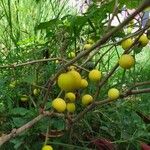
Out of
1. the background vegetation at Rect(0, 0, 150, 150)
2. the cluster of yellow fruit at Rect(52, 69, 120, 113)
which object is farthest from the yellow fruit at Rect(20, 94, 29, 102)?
the cluster of yellow fruit at Rect(52, 69, 120, 113)

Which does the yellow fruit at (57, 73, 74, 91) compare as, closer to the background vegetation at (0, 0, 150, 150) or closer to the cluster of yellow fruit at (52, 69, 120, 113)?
the cluster of yellow fruit at (52, 69, 120, 113)

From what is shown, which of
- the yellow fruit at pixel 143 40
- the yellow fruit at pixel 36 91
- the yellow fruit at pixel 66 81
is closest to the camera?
the yellow fruit at pixel 66 81

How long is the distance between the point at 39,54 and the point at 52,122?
0.46 meters

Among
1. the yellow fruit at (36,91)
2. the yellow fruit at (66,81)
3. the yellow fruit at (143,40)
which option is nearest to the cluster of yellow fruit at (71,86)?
the yellow fruit at (66,81)

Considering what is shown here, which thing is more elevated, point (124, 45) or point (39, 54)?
point (124, 45)

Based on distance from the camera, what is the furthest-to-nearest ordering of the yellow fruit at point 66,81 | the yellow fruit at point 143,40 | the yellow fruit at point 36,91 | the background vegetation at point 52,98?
1. the yellow fruit at point 36,91
2. the background vegetation at point 52,98
3. the yellow fruit at point 143,40
4. the yellow fruit at point 66,81

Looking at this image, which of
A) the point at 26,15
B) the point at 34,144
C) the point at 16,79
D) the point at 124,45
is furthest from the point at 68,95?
the point at 26,15

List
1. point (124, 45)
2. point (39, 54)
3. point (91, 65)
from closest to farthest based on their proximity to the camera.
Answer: point (124, 45)
point (91, 65)
point (39, 54)

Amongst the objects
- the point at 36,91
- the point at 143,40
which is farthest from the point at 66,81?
the point at 36,91

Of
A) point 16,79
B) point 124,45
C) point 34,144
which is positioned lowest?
point 34,144

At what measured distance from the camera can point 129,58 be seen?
39.9 inches

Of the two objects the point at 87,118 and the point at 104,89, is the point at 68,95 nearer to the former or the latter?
the point at 87,118

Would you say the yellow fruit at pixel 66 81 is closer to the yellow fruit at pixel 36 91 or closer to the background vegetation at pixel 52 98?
the background vegetation at pixel 52 98

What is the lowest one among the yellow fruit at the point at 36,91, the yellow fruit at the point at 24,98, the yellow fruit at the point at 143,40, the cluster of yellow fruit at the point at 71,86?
the yellow fruit at the point at 24,98
